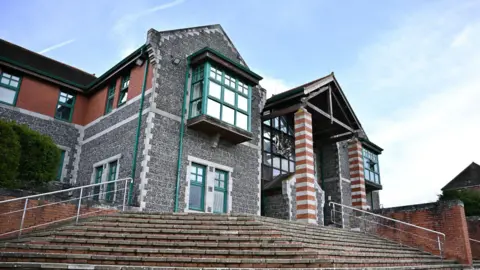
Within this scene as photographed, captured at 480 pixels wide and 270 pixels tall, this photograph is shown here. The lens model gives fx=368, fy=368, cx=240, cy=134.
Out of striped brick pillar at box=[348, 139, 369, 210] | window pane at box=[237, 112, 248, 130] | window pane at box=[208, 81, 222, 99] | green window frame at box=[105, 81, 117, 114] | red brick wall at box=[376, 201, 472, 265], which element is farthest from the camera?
striped brick pillar at box=[348, 139, 369, 210]

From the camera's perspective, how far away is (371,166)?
1009 inches

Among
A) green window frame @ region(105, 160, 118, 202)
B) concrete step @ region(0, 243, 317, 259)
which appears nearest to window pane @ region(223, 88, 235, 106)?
green window frame @ region(105, 160, 118, 202)

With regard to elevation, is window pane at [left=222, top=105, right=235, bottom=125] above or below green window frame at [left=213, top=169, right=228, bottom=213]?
above

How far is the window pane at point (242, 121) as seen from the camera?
1451cm

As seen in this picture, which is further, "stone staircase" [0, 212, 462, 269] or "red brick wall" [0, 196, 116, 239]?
"red brick wall" [0, 196, 116, 239]

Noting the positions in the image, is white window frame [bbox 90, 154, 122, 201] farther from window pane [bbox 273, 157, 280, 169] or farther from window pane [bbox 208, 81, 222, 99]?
window pane [bbox 273, 157, 280, 169]

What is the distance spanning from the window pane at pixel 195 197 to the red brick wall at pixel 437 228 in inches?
276

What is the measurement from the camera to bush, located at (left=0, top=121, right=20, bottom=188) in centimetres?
927

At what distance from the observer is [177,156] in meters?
13.1

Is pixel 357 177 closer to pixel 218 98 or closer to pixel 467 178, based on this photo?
pixel 218 98

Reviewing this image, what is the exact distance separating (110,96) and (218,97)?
4985 millimetres

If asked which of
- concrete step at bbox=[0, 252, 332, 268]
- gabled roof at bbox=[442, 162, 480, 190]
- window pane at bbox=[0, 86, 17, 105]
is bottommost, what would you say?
concrete step at bbox=[0, 252, 332, 268]

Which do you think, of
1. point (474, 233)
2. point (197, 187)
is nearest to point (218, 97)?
point (197, 187)

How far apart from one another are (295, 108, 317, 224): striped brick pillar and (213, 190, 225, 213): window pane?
293 centimetres
